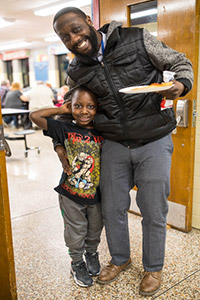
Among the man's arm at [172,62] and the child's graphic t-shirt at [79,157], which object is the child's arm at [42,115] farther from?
the man's arm at [172,62]

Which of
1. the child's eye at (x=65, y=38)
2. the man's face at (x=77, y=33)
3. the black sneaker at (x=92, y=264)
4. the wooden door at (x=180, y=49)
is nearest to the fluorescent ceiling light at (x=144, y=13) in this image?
the wooden door at (x=180, y=49)

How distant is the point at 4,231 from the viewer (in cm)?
148

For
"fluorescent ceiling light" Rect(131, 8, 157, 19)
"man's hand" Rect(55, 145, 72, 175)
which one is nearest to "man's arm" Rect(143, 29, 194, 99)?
"man's hand" Rect(55, 145, 72, 175)

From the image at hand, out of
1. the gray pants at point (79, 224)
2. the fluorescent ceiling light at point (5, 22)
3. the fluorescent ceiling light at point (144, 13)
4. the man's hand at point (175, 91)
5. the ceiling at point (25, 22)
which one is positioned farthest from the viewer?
the fluorescent ceiling light at point (5, 22)

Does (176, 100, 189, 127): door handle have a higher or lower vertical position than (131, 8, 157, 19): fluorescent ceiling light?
lower

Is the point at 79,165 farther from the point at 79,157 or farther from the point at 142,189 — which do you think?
the point at 142,189

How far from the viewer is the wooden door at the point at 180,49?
2156mm

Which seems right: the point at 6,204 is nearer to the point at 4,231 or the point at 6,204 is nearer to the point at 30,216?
the point at 4,231

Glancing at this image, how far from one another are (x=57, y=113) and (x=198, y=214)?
1449mm

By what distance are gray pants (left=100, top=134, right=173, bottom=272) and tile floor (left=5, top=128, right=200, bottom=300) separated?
207 millimetres

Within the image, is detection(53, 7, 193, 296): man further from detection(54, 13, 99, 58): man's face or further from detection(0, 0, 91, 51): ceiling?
detection(0, 0, 91, 51): ceiling

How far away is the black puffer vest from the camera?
1.56m

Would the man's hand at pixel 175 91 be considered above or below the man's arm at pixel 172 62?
below

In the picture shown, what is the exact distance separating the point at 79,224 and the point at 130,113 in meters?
0.70
